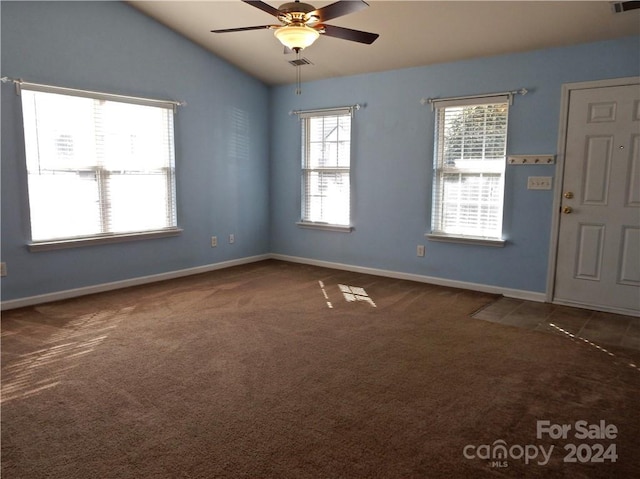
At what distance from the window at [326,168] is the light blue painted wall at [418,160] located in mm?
141

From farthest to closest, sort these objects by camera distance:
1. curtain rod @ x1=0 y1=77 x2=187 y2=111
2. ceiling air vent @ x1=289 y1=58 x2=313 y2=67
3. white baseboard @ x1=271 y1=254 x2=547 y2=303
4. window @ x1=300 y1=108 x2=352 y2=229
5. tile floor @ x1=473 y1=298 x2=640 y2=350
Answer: window @ x1=300 y1=108 x2=352 y2=229 → ceiling air vent @ x1=289 y1=58 x2=313 y2=67 → white baseboard @ x1=271 y1=254 x2=547 y2=303 → curtain rod @ x1=0 y1=77 x2=187 y2=111 → tile floor @ x1=473 y1=298 x2=640 y2=350

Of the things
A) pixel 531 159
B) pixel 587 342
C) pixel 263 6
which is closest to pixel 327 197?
pixel 531 159

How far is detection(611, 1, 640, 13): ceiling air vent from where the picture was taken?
3279mm

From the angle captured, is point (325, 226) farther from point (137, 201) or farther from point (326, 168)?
point (137, 201)

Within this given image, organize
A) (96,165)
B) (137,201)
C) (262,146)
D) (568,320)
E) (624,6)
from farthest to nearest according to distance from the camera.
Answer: (262,146) < (137,201) < (96,165) < (568,320) < (624,6)

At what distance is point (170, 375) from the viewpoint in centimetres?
280

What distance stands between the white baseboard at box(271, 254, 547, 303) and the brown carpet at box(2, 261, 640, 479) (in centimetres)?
77

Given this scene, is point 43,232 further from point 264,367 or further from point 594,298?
point 594,298

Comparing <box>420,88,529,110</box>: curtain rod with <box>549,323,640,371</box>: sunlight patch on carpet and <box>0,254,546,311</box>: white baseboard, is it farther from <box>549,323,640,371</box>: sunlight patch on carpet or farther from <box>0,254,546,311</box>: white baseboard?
<box>549,323,640,371</box>: sunlight patch on carpet

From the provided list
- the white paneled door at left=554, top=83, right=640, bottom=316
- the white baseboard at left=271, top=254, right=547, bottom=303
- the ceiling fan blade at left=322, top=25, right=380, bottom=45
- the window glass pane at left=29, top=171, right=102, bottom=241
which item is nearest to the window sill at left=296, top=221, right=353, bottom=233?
the white baseboard at left=271, top=254, right=547, bottom=303

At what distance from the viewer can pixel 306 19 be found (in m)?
2.96

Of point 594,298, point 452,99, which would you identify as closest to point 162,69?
point 452,99

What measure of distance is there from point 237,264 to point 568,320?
13.5 ft

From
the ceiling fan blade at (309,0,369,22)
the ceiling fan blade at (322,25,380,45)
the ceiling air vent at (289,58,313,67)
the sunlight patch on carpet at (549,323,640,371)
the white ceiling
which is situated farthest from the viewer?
the ceiling air vent at (289,58,313,67)
